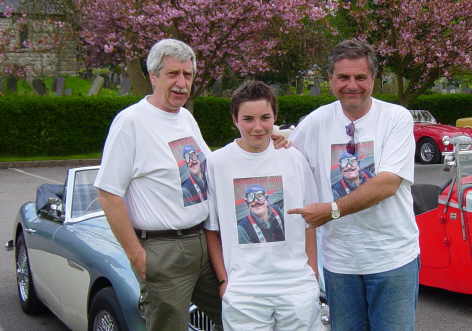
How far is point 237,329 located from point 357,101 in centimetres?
113

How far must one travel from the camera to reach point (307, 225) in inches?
122

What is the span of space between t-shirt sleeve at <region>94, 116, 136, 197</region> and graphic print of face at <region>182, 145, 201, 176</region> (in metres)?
0.25

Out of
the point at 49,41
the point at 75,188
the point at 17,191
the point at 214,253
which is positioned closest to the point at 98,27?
the point at 49,41

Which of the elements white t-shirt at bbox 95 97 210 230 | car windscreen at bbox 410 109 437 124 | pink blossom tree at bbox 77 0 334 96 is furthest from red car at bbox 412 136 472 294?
car windscreen at bbox 410 109 437 124

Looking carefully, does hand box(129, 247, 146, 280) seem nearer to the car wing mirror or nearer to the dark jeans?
the dark jeans

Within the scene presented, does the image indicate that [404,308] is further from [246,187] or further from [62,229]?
[62,229]

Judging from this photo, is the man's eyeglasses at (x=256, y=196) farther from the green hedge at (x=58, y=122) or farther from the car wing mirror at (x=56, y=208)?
the green hedge at (x=58, y=122)

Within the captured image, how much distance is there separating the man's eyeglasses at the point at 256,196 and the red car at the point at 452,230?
272cm

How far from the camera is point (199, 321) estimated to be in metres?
3.83

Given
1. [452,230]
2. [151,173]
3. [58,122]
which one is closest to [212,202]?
[151,173]

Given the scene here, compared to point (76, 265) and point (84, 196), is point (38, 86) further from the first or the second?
point (76, 265)

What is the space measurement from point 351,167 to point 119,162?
104 centimetres

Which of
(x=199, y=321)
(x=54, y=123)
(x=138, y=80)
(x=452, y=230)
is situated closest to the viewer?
(x=199, y=321)

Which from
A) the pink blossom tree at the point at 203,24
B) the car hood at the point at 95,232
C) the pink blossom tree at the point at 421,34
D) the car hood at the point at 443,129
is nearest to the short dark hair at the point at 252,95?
the car hood at the point at 95,232
